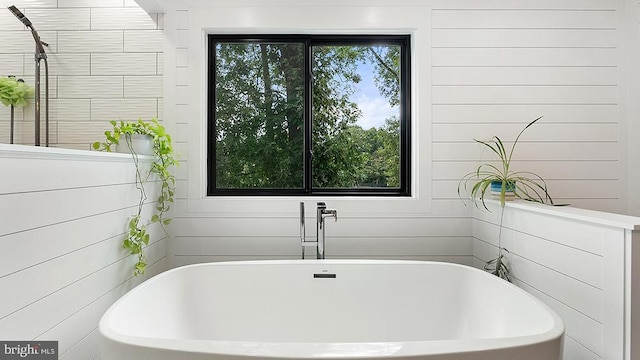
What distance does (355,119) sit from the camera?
2.36 metres

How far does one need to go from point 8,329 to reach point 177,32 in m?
1.73

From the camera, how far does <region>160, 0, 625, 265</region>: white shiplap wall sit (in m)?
2.19

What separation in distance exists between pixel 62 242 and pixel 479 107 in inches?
85.2

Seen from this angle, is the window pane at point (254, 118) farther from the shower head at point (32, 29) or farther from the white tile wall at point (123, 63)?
the shower head at point (32, 29)

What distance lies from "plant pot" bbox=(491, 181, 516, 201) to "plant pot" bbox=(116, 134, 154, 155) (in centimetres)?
186

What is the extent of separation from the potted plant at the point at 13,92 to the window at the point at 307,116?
1026 mm

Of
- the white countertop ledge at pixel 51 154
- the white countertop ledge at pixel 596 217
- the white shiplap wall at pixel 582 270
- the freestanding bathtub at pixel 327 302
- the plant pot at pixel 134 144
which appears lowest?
the freestanding bathtub at pixel 327 302

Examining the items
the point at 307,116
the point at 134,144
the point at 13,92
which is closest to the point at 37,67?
the point at 13,92

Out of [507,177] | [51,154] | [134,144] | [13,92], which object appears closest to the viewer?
[51,154]

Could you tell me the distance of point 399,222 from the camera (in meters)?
2.22

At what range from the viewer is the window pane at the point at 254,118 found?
2.33 metres

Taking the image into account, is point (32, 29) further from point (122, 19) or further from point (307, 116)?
point (307, 116)

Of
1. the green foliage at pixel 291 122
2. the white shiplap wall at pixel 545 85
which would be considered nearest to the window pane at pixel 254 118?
the green foliage at pixel 291 122

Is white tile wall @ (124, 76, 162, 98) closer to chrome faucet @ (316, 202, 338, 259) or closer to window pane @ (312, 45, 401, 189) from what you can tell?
window pane @ (312, 45, 401, 189)
